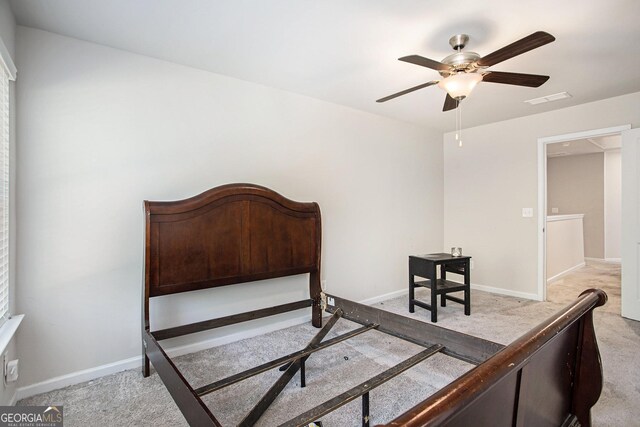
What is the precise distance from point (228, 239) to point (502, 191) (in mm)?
3949

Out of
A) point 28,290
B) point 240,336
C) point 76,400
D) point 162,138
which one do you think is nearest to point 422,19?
point 162,138

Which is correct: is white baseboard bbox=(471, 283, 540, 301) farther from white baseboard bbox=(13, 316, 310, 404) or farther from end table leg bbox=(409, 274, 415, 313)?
white baseboard bbox=(13, 316, 310, 404)

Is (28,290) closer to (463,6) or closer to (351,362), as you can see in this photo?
(351,362)

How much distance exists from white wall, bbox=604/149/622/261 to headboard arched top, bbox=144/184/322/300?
738 cm

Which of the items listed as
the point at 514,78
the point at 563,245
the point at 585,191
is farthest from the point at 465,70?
the point at 585,191

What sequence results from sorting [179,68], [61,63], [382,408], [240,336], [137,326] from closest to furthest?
[382,408] < [61,63] < [137,326] < [179,68] < [240,336]

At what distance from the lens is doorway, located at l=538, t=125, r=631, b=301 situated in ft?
13.2

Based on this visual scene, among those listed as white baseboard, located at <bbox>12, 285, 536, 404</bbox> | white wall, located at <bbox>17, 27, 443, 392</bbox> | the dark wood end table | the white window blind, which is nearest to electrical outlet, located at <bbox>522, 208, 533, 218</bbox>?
the dark wood end table

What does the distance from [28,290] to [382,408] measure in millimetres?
2439

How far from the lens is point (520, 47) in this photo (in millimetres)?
1798

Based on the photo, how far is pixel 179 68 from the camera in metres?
2.65

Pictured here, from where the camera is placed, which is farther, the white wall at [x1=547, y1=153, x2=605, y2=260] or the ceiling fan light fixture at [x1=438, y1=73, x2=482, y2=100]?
the white wall at [x1=547, y1=153, x2=605, y2=260]

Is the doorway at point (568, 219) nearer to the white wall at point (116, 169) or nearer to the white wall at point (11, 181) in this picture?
the white wall at point (116, 169)

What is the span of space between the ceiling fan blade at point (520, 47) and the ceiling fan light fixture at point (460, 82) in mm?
106
